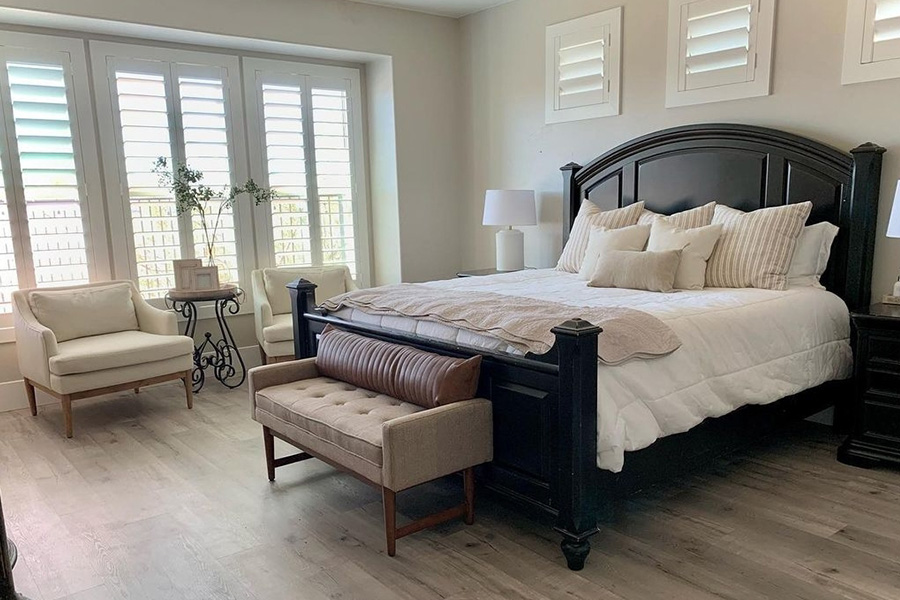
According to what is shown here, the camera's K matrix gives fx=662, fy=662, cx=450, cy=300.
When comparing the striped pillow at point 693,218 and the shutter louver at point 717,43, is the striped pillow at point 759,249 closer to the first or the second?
the striped pillow at point 693,218

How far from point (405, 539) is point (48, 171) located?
138 inches

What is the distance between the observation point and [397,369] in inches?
108

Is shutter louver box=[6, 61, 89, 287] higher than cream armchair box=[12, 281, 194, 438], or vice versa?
shutter louver box=[6, 61, 89, 287]

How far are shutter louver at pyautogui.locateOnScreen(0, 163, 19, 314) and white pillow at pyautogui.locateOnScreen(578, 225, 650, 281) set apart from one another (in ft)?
11.9

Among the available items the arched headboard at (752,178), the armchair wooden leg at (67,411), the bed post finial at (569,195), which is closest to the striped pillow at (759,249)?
the arched headboard at (752,178)

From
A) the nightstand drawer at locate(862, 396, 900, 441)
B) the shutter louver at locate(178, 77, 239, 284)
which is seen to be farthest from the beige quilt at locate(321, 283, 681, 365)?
the shutter louver at locate(178, 77, 239, 284)

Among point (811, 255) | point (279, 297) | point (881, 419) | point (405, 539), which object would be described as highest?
point (811, 255)

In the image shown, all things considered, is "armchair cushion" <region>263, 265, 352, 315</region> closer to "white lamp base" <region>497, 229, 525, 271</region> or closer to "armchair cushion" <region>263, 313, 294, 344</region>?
"armchair cushion" <region>263, 313, 294, 344</region>

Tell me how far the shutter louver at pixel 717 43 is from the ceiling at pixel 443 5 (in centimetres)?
172

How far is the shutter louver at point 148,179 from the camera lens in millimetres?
4629

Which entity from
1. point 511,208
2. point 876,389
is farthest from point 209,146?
point 876,389

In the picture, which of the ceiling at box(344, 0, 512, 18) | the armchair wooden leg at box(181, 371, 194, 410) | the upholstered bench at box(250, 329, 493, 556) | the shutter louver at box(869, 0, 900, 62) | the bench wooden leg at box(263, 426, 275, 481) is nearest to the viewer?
the upholstered bench at box(250, 329, 493, 556)

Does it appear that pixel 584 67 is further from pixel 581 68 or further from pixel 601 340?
pixel 601 340

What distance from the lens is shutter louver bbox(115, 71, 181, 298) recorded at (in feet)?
15.2
